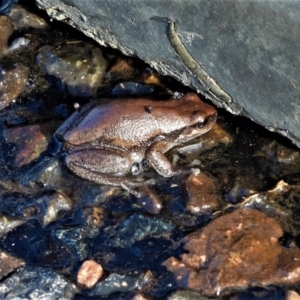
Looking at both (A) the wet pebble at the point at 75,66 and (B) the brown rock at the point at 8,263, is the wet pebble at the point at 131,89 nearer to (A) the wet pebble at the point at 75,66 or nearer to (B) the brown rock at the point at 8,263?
(A) the wet pebble at the point at 75,66

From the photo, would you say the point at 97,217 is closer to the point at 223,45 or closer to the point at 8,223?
the point at 8,223

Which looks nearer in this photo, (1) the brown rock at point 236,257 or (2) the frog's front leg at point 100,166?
(1) the brown rock at point 236,257

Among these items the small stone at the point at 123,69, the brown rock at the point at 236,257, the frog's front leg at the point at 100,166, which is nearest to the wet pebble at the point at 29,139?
the frog's front leg at the point at 100,166

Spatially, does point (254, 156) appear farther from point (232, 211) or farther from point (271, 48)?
point (271, 48)

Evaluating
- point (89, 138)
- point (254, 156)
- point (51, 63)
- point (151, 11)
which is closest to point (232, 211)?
point (254, 156)

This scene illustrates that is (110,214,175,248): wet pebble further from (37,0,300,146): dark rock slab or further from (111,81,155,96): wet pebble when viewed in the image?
(111,81,155,96): wet pebble

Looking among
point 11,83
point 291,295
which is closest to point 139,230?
point 291,295
